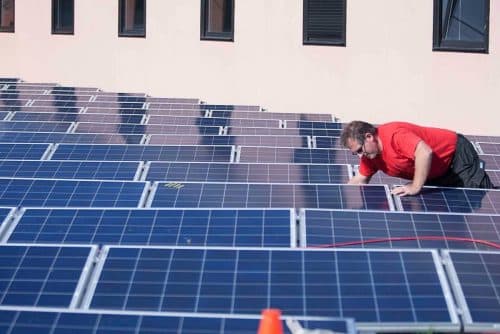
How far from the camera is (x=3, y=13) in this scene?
2353cm

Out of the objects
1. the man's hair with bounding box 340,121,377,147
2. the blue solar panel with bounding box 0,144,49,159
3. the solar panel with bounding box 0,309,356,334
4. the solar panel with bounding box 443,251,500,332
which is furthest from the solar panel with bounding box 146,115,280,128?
the solar panel with bounding box 0,309,356,334

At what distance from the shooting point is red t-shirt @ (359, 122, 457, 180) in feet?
26.9

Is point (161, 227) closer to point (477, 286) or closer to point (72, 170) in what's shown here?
point (477, 286)

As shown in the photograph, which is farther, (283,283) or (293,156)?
(293,156)

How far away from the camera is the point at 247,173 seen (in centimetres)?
978

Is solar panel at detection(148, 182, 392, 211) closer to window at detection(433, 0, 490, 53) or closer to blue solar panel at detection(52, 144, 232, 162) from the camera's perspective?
blue solar panel at detection(52, 144, 232, 162)

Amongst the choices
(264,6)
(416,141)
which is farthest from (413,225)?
(264,6)

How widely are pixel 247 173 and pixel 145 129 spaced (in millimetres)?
4541

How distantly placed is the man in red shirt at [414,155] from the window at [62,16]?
14.7m

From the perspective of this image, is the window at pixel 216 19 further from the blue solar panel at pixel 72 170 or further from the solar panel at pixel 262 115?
the blue solar panel at pixel 72 170

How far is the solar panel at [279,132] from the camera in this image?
13.7 m

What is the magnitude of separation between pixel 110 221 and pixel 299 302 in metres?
2.43

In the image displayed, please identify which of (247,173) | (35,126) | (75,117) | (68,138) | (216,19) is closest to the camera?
(247,173)

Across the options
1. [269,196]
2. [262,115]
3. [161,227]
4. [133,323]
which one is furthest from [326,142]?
[133,323]
